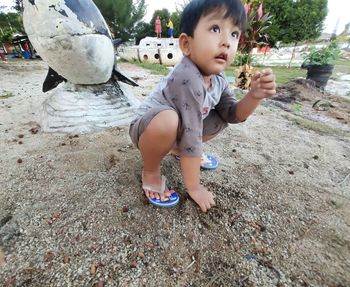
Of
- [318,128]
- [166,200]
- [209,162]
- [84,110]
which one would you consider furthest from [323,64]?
[166,200]

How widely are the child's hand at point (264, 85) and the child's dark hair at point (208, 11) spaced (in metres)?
0.22

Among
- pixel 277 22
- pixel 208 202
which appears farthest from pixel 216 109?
pixel 277 22

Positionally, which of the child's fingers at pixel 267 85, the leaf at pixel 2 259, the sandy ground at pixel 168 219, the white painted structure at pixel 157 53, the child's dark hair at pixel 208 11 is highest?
the child's dark hair at pixel 208 11

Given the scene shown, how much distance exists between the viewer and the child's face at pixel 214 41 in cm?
89

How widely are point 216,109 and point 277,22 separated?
16453 millimetres

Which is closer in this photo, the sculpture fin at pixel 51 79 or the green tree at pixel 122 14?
the sculpture fin at pixel 51 79

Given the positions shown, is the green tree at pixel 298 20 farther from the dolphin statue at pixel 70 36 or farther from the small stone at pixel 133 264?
the small stone at pixel 133 264

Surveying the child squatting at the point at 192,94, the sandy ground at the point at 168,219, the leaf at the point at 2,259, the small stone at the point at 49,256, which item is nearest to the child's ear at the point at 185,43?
the child squatting at the point at 192,94

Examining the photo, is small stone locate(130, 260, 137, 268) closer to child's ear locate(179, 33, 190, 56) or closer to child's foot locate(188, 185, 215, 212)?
child's foot locate(188, 185, 215, 212)

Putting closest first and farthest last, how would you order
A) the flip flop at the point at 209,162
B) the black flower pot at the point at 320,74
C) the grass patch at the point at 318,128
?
the flip flop at the point at 209,162
the grass patch at the point at 318,128
the black flower pot at the point at 320,74

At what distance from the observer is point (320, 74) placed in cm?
489

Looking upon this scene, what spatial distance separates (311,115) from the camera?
2938mm

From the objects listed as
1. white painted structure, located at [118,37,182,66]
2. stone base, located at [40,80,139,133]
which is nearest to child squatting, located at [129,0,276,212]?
stone base, located at [40,80,139,133]

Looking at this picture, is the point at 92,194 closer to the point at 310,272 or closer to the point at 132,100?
the point at 310,272
